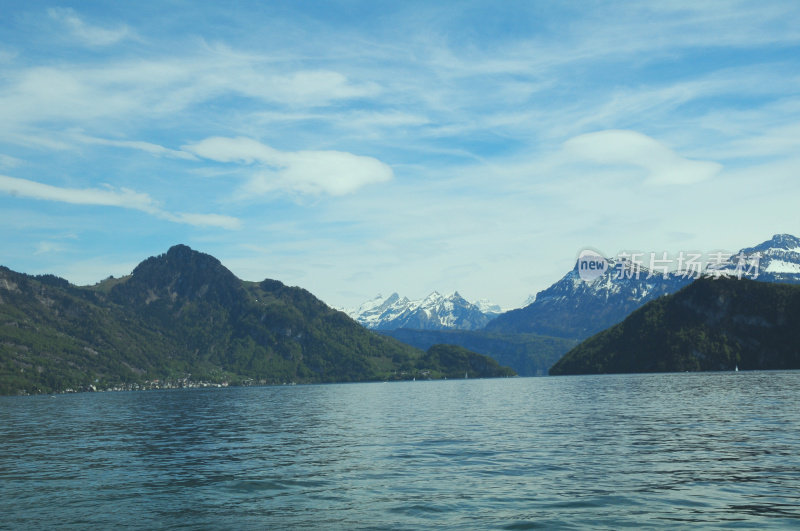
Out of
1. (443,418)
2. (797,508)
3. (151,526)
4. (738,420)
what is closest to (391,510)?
(151,526)

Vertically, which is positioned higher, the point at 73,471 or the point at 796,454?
the point at 796,454

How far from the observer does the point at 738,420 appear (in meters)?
66.8

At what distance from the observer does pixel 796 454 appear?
138ft

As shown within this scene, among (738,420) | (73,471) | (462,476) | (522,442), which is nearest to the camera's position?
(462,476)

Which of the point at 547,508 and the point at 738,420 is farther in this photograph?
the point at 738,420

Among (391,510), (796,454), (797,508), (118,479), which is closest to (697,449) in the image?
(796,454)

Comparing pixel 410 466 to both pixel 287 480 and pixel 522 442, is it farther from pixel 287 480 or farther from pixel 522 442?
pixel 522 442

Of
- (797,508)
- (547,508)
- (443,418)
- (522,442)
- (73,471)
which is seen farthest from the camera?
(443,418)

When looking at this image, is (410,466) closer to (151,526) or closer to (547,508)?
(547,508)

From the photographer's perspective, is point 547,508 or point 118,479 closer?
point 547,508

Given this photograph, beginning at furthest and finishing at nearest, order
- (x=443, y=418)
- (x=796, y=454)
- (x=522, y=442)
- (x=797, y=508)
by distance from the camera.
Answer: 1. (x=443, y=418)
2. (x=522, y=442)
3. (x=796, y=454)
4. (x=797, y=508)

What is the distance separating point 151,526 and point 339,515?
8.68 metres

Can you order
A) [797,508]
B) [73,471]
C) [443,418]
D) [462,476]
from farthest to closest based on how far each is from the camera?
[443,418] < [73,471] < [462,476] < [797,508]

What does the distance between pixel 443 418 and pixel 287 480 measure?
2038 inches
